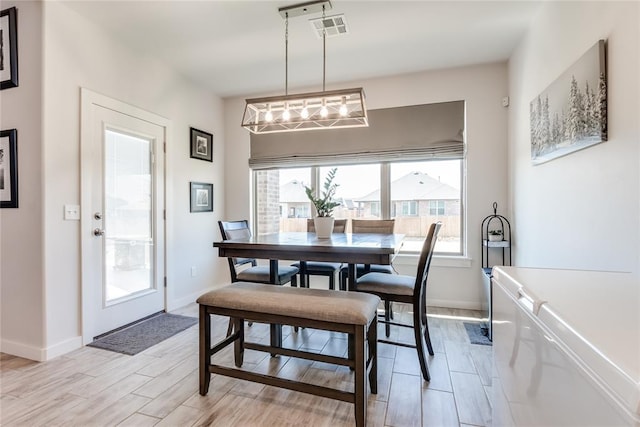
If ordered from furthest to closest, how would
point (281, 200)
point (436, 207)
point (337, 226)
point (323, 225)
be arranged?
1. point (281, 200)
2. point (436, 207)
3. point (337, 226)
4. point (323, 225)

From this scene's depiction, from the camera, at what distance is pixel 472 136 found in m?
3.40

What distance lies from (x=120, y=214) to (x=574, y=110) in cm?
351

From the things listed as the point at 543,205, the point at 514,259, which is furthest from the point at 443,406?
the point at 514,259

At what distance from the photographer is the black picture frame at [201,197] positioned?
3746 millimetres

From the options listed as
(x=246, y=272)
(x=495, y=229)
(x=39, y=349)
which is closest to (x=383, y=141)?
(x=495, y=229)

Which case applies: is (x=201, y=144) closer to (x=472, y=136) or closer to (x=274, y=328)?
(x=274, y=328)

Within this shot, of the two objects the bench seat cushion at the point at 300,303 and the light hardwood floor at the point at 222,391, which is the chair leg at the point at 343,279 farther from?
the bench seat cushion at the point at 300,303

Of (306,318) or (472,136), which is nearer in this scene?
(306,318)

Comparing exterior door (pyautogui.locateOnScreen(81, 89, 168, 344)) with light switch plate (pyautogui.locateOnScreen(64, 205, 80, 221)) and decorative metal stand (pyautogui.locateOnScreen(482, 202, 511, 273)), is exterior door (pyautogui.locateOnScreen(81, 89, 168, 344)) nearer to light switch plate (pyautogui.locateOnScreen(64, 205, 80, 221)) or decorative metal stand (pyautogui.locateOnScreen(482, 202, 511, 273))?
light switch plate (pyautogui.locateOnScreen(64, 205, 80, 221))

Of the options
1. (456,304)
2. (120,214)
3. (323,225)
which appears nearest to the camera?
(323,225)

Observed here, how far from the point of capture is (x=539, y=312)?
2.60 feet

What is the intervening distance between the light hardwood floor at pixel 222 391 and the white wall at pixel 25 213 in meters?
0.25

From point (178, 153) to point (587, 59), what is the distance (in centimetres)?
354

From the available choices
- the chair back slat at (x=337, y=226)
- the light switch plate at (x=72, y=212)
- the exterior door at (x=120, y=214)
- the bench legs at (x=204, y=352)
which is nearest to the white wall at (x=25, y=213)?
the light switch plate at (x=72, y=212)
